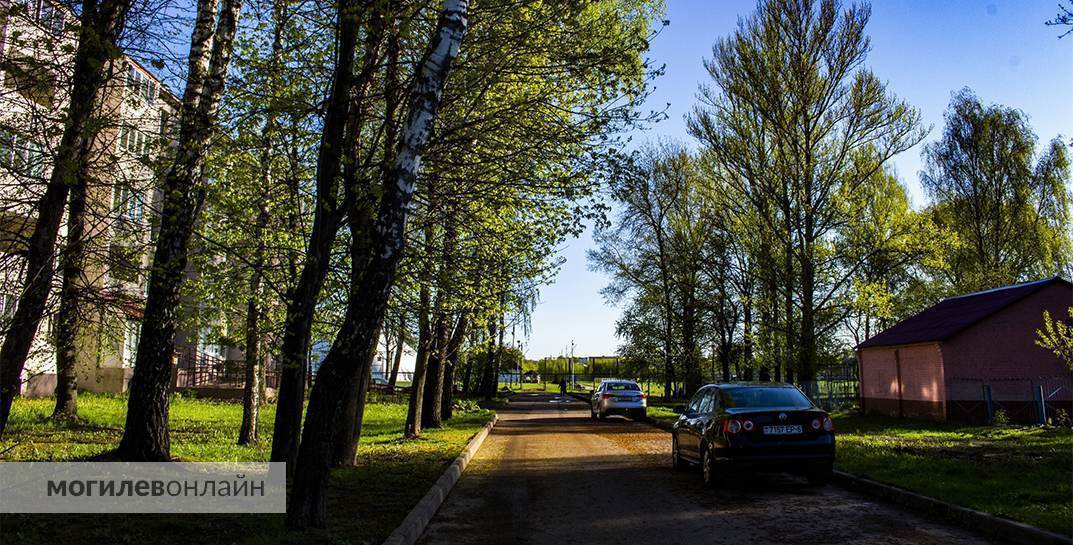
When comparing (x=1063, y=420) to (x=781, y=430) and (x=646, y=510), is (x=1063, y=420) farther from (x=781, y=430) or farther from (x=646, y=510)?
(x=646, y=510)

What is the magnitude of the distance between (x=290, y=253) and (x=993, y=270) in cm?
3787

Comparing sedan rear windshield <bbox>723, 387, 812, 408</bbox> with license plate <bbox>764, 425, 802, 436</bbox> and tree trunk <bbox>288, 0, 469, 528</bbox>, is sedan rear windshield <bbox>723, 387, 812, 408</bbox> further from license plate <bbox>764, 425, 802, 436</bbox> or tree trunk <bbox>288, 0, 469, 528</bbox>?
tree trunk <bbox>288, 0, 469, 528</bbox>

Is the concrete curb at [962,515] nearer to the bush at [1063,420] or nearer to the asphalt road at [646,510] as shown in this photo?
the asphalt road at [646,510]

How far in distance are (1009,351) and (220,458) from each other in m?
22.7

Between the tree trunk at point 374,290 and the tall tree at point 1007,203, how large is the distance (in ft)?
122

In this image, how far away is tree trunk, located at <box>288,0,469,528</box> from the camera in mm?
6902

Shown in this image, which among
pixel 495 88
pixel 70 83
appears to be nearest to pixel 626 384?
pixel 495 88

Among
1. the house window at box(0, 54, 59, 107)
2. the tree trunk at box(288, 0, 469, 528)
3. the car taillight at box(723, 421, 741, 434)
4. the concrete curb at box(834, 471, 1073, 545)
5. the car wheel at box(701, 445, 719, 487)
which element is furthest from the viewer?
the car wheel at box(701, 445, 719, 487)

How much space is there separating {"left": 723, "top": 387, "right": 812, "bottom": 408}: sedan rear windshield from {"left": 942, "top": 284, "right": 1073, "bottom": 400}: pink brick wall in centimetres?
1426

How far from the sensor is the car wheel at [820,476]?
34.2 ft

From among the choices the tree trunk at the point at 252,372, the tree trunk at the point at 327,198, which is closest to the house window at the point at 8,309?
the tree trunk at the point at 327,198

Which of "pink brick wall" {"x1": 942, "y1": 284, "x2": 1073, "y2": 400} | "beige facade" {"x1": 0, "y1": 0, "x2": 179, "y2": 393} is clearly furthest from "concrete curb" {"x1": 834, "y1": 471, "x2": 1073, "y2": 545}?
"pink brick wall" {"x1": 942, "y1": 284, "x2": 1073, "y2": 400}

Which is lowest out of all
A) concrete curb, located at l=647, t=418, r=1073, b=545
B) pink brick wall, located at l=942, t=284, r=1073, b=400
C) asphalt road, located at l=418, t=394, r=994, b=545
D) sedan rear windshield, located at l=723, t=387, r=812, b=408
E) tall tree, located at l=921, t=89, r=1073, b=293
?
asphalt road, located at l=418, t=394, r=994, b=545

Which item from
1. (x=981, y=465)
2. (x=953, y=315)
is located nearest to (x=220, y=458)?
(x=981, y=465)
